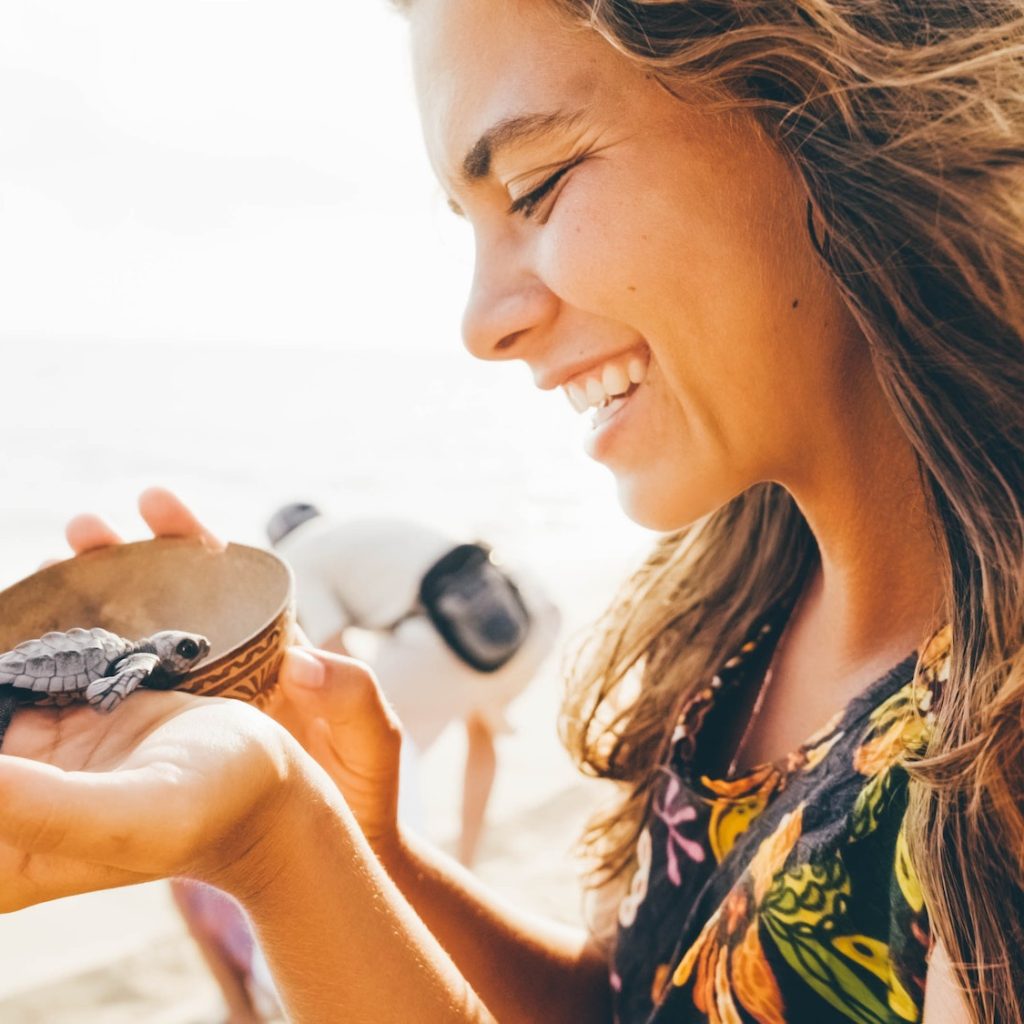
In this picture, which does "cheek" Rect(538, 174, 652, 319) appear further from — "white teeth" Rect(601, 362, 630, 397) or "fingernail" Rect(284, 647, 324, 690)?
"fingernail" Rect(284, 647, 324, 690)

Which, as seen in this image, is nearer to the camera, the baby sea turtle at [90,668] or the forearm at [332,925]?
the forearm at [332,925]

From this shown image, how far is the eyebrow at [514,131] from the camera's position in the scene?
1.27 metres

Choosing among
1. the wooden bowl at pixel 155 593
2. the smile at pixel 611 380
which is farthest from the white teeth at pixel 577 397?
the wooden bowl at pixel 155 593

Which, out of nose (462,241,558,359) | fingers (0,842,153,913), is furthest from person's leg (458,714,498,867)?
fingers (0,842,153,913)

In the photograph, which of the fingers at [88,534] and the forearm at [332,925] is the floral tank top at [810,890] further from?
the fingers at [88,534]

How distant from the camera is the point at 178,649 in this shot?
4.25 feet

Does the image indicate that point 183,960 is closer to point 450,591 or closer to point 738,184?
point 450,591

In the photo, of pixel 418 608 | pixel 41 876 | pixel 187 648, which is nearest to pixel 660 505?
pixel 187 648

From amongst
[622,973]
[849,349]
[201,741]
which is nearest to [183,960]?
[622,973]

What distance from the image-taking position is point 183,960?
137 inches

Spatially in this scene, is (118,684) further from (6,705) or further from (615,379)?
(615,379)

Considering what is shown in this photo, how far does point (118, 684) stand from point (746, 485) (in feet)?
3.07

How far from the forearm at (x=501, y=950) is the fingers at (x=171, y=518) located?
64 centimetres

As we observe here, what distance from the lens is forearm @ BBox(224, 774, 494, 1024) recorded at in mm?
1057
